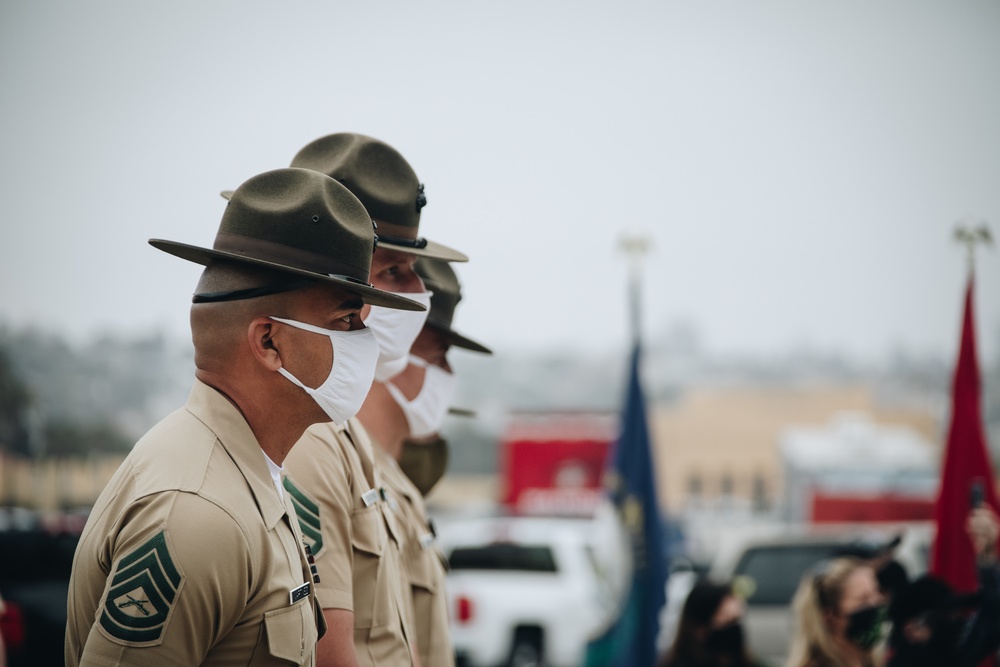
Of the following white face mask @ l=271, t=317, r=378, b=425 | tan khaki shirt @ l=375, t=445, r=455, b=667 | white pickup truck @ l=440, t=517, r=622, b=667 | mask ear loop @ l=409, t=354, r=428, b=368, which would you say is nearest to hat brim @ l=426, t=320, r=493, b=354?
mask ear loop @ l=409, t=354, r=428, b=368

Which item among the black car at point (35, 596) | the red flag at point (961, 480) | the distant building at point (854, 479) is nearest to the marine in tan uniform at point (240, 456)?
the black car at point (35, 596)

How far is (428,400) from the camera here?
12.3 feet

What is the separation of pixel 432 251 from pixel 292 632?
1.53m

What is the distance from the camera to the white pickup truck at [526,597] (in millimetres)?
12312

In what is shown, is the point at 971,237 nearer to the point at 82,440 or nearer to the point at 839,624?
the point at 839,624

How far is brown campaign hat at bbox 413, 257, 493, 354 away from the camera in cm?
379

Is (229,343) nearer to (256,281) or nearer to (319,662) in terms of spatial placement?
(256,281)

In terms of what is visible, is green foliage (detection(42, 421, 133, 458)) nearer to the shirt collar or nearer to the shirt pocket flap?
the shirt pocket flap

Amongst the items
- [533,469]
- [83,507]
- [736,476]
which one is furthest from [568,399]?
[533,469]

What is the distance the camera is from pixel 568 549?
43.0ft

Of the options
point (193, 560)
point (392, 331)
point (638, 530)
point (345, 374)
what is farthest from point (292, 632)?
point (638, 530)

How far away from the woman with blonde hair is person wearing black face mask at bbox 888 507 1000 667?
0.11 m

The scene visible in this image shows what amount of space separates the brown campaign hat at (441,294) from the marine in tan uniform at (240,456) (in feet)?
4.81

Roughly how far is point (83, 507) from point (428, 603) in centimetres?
2510
